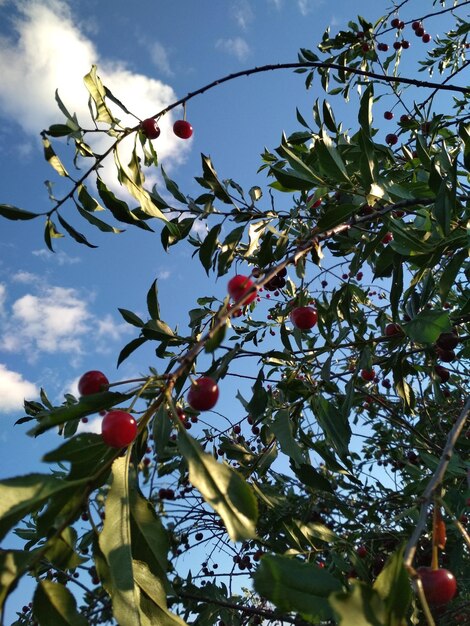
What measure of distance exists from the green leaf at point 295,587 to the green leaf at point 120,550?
0.27 m

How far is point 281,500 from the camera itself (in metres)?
2.01

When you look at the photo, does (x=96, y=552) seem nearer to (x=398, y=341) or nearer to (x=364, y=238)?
(x=398, y=341)

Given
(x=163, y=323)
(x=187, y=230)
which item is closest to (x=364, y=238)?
(x=187, y=230)

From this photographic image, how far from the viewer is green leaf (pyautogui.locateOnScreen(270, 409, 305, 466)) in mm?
1812

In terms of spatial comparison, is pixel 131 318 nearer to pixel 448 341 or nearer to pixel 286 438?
pixel 286 438

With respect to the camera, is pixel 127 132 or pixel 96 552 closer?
pixel 96 552

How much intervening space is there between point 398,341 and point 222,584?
2307 mm

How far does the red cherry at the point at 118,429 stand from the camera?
3.58ft

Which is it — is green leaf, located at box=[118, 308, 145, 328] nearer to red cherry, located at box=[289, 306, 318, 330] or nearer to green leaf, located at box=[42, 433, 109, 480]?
red cherry, located at box=[289, 306, 318, 330]

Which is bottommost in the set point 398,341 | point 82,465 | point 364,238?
point 82,465

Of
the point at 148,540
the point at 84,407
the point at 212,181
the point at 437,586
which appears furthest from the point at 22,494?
the point at 212,181

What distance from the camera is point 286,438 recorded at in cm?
187

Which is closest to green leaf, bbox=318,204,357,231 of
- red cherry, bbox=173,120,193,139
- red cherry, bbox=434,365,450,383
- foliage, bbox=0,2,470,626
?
foliage, bbox=0,2,470,626

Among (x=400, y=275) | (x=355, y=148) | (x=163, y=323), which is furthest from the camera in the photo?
(x=355, y=148)
